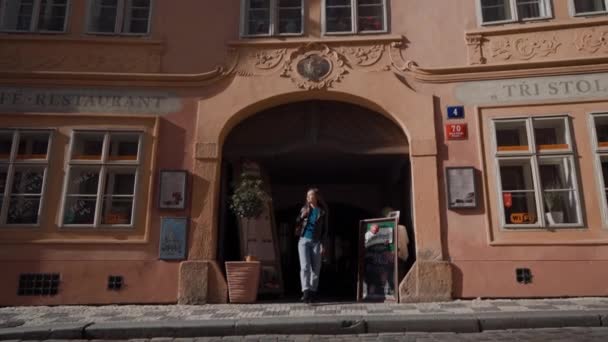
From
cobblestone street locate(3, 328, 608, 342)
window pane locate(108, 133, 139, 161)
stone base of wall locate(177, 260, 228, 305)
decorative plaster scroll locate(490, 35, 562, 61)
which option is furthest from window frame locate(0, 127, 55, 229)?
decorative plaster scroll locate(490, 35, 562, 61)

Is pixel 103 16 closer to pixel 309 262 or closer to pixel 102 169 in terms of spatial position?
pixel 102 169

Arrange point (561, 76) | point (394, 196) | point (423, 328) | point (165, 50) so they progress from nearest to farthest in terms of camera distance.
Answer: point (423, 328) → point (561, 76) → point (165, 50) → point (394, 196)

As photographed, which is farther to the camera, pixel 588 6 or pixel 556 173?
pixel 588 6

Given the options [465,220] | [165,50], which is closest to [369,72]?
[465,220]

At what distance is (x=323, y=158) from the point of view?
10.6 meters

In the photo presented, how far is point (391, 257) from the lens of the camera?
8.41 m

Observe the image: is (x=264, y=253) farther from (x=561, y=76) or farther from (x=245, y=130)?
(x=561, y=76)

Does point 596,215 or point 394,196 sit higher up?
point 394,196

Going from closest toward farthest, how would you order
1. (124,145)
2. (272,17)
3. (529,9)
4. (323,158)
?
1. (124,145)
2. (529,9)
3. (272,17)
4. (323,158)

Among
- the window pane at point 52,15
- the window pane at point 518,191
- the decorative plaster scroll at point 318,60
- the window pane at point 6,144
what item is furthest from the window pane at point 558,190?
the window pane at point 6,144

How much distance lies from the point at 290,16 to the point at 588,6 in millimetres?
5554

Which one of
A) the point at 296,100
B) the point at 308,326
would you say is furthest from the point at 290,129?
the point at 308,326

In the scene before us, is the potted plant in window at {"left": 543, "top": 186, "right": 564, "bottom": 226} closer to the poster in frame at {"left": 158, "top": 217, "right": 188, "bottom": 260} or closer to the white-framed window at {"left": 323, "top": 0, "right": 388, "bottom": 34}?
the white-framed window at {"left": 323, "top": 0, "right": 388, "bottom": 34}

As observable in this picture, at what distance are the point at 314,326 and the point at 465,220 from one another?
3.66m
